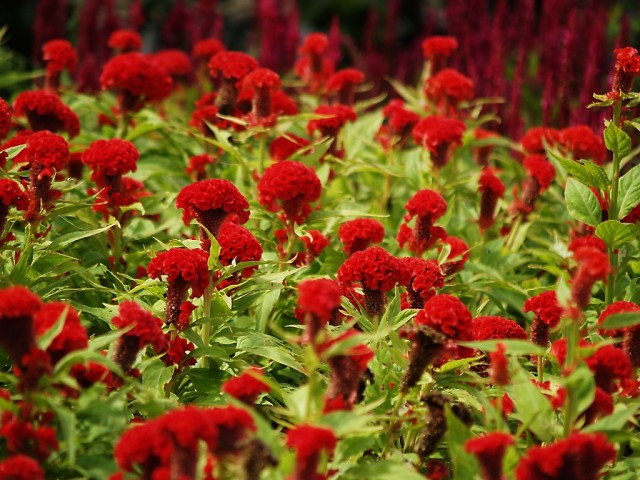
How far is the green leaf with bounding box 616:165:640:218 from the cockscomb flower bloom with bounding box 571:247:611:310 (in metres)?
0.90

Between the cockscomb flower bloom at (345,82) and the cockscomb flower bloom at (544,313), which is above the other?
the cockscomb flower bloom at (345,82)

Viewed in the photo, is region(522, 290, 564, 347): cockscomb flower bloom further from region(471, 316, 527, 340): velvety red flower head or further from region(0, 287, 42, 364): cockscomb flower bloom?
region(0, 287, 42, 364): cockscomb flower bloom

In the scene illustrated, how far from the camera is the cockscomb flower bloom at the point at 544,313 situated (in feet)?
8.22

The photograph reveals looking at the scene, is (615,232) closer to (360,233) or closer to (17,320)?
(360,233)

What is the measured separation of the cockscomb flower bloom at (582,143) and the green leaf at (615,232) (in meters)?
0.87

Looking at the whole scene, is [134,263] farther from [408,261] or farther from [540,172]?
[540,172]

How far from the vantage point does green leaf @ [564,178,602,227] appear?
279 centimetres

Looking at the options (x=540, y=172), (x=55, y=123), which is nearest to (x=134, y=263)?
(x=55, y=123)

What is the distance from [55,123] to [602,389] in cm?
202

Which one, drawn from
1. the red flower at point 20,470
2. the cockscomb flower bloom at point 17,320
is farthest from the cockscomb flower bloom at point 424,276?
the red flower at point 20,470

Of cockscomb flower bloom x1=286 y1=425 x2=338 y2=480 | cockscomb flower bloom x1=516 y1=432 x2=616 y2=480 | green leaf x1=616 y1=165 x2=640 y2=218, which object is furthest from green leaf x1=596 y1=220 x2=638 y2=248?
cockscomb flower bloom x1=286 y1=425 x2=338 y2=480

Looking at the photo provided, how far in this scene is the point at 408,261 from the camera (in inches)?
102

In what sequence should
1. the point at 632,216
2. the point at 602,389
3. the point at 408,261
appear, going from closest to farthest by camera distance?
the point at 602,389
the point at 408,261
the point at 632,216

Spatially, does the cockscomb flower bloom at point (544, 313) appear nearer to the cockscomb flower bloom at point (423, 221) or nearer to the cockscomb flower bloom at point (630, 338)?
the cockscomb flower bloom at point (630, 338)
